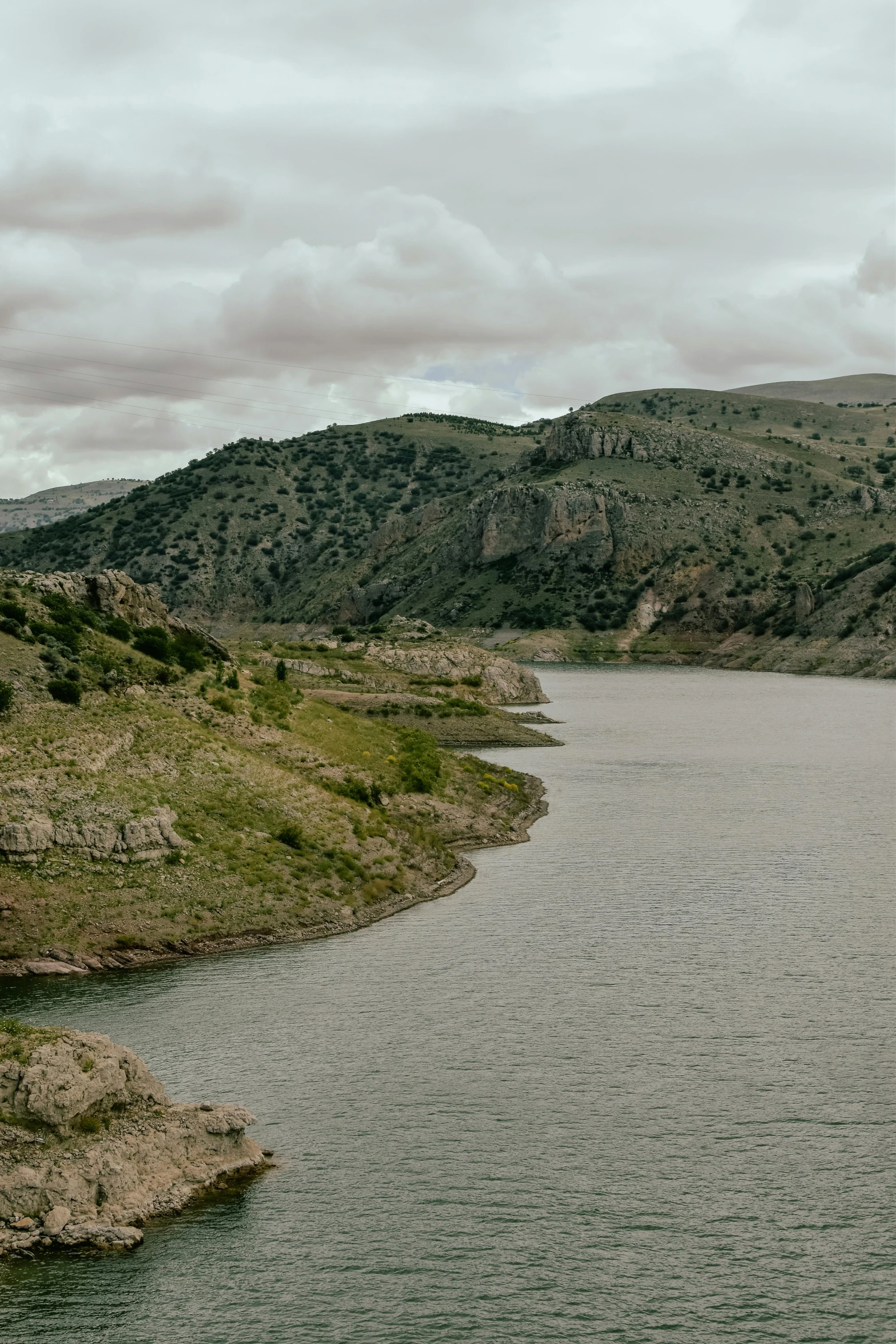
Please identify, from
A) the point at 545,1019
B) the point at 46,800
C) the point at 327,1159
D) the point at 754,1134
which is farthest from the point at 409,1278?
the point at 46,800

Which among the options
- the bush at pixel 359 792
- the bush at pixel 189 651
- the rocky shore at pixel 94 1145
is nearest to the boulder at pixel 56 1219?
the rocky shore at pixel 94 1145

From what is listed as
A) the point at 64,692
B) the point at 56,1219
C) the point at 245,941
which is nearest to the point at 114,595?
the point at 64,692

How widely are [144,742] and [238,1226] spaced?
30944mm

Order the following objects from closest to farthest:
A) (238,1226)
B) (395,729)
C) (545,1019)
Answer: (238,1226) < (545,1019) < (395,729)

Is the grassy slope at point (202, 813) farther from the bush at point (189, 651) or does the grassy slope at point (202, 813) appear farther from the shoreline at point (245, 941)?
the bush at point (189, 651)

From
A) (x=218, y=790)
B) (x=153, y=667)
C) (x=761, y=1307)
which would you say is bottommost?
(x=761, y=1307)

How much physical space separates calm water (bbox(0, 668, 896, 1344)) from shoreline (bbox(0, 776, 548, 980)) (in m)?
0.77

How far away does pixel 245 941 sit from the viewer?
153ft

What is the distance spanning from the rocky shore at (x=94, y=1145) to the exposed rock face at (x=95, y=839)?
56.3 feet

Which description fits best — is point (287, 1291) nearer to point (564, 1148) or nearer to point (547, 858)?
point (564, 1148)

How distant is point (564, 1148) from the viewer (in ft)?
99.2

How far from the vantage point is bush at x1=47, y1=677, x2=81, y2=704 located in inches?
2203

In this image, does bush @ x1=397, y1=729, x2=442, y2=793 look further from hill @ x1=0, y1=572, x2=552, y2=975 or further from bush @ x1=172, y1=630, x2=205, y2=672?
bush @ x1=172, y1=630, x2=205, y2=672

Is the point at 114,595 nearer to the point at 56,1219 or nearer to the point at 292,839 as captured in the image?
the point at 292,839
